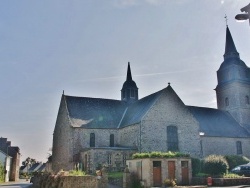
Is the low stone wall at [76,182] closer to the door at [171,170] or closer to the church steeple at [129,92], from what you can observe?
the door at [171,170]

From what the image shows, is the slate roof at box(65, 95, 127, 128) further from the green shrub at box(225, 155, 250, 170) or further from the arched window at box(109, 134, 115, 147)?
the green shrub at box(225, 155, 250, 170)

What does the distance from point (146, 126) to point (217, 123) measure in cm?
1486

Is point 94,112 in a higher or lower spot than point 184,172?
higher

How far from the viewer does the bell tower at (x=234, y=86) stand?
44.8 metres

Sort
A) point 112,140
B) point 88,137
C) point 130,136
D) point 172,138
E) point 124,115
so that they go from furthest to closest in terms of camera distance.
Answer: point 124,115 → point 112,140 → point 88,137 → point 172,138 → point 130,136

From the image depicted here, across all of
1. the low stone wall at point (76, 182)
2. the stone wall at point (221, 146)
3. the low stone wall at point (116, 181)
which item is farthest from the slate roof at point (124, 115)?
the low stone wall at point (76, 182)

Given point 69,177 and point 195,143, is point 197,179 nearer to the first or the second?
point 69,177

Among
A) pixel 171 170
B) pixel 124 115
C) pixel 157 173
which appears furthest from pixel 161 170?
pixel 124 115

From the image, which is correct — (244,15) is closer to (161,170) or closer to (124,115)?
(161,170)

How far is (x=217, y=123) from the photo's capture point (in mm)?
41812

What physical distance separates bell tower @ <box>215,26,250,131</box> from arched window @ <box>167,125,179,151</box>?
15473mm

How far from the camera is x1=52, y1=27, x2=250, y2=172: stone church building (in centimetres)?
3195

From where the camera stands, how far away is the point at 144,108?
34.5m

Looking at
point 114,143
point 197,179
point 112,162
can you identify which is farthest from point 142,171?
point 114,143
